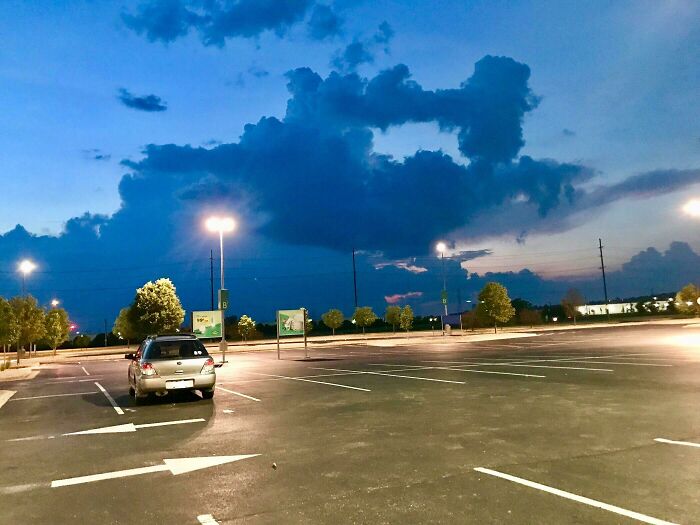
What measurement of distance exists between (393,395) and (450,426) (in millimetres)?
4300

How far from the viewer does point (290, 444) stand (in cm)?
845

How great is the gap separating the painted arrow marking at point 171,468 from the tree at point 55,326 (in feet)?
163

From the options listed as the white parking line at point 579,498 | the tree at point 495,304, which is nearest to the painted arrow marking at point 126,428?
the white parking line at point 579,498

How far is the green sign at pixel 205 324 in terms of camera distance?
51875mm

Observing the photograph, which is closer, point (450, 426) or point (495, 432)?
point (495, 432)

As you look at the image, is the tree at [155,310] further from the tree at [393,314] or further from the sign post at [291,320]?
the tree at [393,314]

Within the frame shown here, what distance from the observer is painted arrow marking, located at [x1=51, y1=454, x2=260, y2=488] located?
678 cm

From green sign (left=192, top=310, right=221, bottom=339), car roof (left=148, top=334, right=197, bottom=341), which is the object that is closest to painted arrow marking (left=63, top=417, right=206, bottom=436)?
car roof (left=148, top=334, right=197, bottom=341)

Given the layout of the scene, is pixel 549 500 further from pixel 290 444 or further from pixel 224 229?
pixel 224 229

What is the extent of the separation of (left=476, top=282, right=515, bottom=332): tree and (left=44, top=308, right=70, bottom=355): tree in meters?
43.3

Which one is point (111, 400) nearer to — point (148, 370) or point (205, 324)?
point (148, 370)

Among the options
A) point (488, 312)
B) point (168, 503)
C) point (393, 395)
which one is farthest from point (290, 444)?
point (488, 312)

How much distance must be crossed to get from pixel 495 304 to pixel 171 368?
156ft

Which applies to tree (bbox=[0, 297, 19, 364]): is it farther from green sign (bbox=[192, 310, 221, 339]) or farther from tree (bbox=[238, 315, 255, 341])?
tree (bbox=[238, 315, 255, 341])
